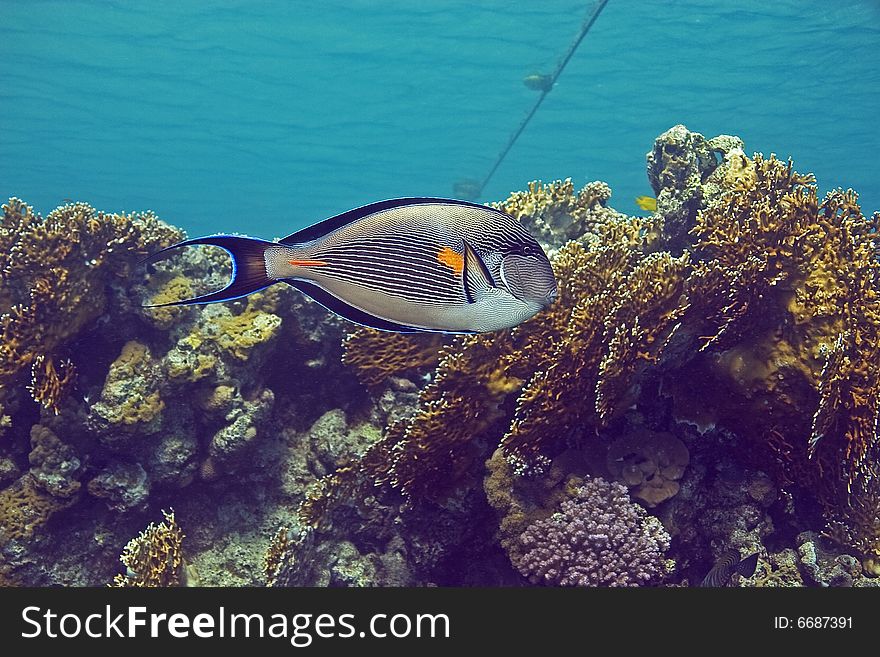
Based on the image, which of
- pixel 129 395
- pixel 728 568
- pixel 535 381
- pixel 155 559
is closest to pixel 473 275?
pixel 535 381

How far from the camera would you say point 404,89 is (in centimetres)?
3719

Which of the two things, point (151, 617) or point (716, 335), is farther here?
point (716, 335)

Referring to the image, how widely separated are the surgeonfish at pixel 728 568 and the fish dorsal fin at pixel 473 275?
2967 millimetres

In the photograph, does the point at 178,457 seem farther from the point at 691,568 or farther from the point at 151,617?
the point at 691,568

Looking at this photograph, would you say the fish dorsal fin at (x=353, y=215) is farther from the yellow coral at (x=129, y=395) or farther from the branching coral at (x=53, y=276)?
the branching coral at (x=53, y=276)

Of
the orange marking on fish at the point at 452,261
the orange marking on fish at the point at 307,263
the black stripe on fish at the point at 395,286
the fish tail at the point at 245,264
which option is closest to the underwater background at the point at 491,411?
the orange marking on fish at the point at 452,261

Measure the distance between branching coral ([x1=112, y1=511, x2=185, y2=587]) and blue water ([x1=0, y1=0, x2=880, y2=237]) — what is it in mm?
27253

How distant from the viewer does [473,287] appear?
1688 millimetres

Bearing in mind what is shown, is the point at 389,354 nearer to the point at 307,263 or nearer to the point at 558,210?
the point at 558,210

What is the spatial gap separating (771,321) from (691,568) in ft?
6.10

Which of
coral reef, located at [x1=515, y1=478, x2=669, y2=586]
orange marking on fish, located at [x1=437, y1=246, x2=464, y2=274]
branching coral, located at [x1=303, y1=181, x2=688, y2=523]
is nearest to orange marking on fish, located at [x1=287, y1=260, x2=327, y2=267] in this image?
orange marking on fish, located at [x1=437, y1=246, x2=464, y2=274]

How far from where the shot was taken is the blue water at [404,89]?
27406mm

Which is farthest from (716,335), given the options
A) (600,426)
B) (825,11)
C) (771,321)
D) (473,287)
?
(825,11)

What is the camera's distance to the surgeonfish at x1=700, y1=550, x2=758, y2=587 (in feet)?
11.6
